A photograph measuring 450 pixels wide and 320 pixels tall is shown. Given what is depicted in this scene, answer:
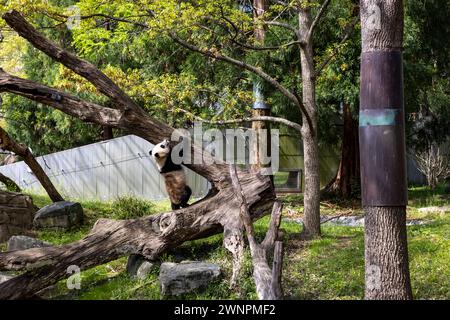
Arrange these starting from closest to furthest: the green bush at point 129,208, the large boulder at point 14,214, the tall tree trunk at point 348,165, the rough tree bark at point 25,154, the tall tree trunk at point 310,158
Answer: the tall tree trunk at point 310,158
the large boulder at point 14,214
the rough tree bark at point 25,154
the green bush at point 129,208
the tall tree trunk at point 348,165

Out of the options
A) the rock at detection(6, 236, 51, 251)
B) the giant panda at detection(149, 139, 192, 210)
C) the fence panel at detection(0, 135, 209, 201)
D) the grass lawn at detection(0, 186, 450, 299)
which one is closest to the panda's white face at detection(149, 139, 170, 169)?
the giant panda at detection(149, 139, 192, 210)

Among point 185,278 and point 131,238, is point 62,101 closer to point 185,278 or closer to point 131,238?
point 131,238

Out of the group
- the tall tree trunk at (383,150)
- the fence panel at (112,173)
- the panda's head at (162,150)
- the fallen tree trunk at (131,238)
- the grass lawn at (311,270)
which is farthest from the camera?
the fence panel at (112,173)

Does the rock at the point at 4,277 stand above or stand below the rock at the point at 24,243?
below

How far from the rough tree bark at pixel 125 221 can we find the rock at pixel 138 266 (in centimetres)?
13

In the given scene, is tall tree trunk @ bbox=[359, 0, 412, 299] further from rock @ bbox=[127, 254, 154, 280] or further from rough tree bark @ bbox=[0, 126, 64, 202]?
rough tree bark @ bbox=[0, 126, 64, 202]

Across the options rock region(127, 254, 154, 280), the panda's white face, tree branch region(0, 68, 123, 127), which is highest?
tree branch region(0, 68, 123, 127)

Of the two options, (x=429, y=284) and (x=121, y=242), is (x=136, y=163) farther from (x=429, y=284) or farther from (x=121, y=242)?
(x=429, y=284)

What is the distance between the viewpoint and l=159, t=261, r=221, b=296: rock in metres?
6.77

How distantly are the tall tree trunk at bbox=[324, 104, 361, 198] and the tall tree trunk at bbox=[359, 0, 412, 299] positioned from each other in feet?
36.1

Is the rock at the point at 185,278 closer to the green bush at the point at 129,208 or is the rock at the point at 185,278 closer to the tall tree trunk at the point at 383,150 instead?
the tall tree trunk at the point at 383,150

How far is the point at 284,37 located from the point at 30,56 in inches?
500

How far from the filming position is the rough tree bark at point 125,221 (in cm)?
744

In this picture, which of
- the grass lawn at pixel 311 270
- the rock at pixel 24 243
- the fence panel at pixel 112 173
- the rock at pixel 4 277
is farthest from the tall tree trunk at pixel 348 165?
the rock at pixel 4 277
